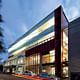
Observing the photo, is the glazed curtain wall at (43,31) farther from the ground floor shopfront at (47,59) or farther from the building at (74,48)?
the building at (74,48)

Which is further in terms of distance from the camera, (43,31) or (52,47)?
(43,31)

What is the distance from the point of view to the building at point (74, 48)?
1996 cm

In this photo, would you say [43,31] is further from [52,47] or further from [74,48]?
[74,48]

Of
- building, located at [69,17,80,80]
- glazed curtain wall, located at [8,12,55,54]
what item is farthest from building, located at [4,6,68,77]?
building, located at [69,17,80,80]

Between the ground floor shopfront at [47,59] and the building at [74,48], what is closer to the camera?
the building at [74,48]

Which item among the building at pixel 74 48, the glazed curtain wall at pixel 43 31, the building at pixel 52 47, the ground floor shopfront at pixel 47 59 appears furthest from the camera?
the glazed curtain wall at pixel 43 31

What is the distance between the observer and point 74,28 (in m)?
21.1

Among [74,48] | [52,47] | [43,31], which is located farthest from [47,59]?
[74,48]

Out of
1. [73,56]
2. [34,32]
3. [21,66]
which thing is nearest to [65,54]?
[73,56]

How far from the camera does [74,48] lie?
67.6ft

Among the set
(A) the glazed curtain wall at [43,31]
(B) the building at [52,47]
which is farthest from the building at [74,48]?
(A) the glazed curtain wall at [43,31]

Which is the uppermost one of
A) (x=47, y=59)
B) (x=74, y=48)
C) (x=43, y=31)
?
(x=43, y=31)

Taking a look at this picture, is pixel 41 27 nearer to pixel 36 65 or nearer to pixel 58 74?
pixel 36 65

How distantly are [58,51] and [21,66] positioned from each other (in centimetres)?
2290
